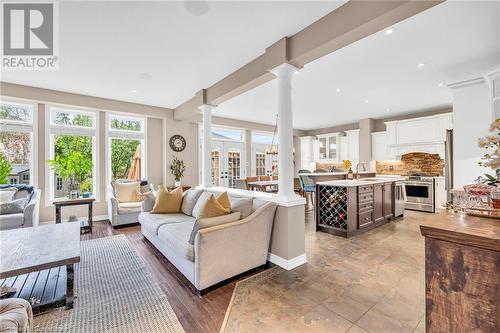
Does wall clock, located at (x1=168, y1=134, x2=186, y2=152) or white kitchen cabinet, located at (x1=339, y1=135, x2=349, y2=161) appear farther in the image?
white kitchen cabinet, located at (x1=339, y1=135, x2=349, y2=161)

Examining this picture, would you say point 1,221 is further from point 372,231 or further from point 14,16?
point 372,231

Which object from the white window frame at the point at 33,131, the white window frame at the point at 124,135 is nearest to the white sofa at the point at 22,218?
the white window frame at the point at 33,131

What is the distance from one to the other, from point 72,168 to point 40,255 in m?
2.84

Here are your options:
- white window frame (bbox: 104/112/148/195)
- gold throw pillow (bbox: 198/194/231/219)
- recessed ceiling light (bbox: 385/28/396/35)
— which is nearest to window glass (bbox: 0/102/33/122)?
white window frame (bbox: 104/112/148/195)

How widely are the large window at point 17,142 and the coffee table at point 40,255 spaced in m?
2.63

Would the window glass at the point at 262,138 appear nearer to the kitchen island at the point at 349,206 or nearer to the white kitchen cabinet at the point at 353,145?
the white kitchen cabinet at the point at 353,145

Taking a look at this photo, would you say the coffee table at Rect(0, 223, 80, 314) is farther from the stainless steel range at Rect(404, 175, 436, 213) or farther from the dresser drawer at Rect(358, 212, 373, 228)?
the stainless steel range at Rect(404, 175, 436, 213)

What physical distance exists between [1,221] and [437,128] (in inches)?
361

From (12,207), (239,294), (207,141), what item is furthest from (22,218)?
(239,294)

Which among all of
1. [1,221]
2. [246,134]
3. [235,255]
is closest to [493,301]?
[235,255]

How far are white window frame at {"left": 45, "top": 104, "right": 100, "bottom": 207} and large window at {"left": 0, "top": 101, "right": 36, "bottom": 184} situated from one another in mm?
228

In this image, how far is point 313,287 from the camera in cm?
234

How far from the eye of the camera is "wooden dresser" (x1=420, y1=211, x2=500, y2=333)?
0.96 meters

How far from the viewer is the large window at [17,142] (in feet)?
14.4
